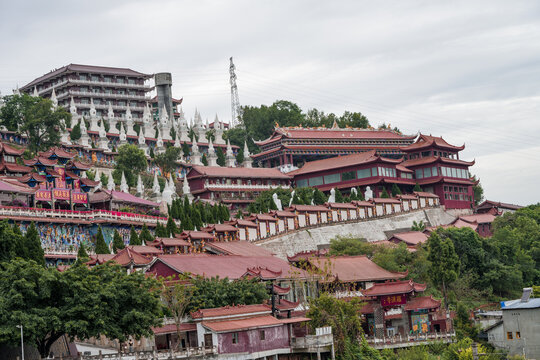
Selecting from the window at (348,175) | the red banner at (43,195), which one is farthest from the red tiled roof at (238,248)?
the window at (348,175)

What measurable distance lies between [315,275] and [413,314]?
699cm

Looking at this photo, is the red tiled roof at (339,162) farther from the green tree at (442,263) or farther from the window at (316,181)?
the green tree at (442,263)

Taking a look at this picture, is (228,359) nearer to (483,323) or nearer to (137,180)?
(483,323)

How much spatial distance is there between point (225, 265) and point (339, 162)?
164ft

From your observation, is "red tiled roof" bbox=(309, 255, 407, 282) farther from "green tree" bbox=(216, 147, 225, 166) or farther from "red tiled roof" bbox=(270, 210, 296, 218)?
"green tree" bbox=(216, 147, 225, 166)

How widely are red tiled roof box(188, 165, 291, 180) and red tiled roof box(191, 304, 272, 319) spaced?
49.4m

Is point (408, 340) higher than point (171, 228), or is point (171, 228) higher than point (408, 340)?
point (171, 228)

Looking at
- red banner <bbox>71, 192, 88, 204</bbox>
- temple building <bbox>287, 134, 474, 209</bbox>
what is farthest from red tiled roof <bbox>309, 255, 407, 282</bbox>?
temple building <bbox>287, 134, 474, 209</bbox>

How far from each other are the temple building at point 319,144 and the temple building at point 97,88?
2443 cm

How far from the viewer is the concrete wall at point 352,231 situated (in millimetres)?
79938

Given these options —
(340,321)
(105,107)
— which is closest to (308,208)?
(340,321)

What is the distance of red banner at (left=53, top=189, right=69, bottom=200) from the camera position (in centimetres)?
7112

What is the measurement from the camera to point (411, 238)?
269 ft

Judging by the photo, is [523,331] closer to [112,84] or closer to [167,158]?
[167,158]
